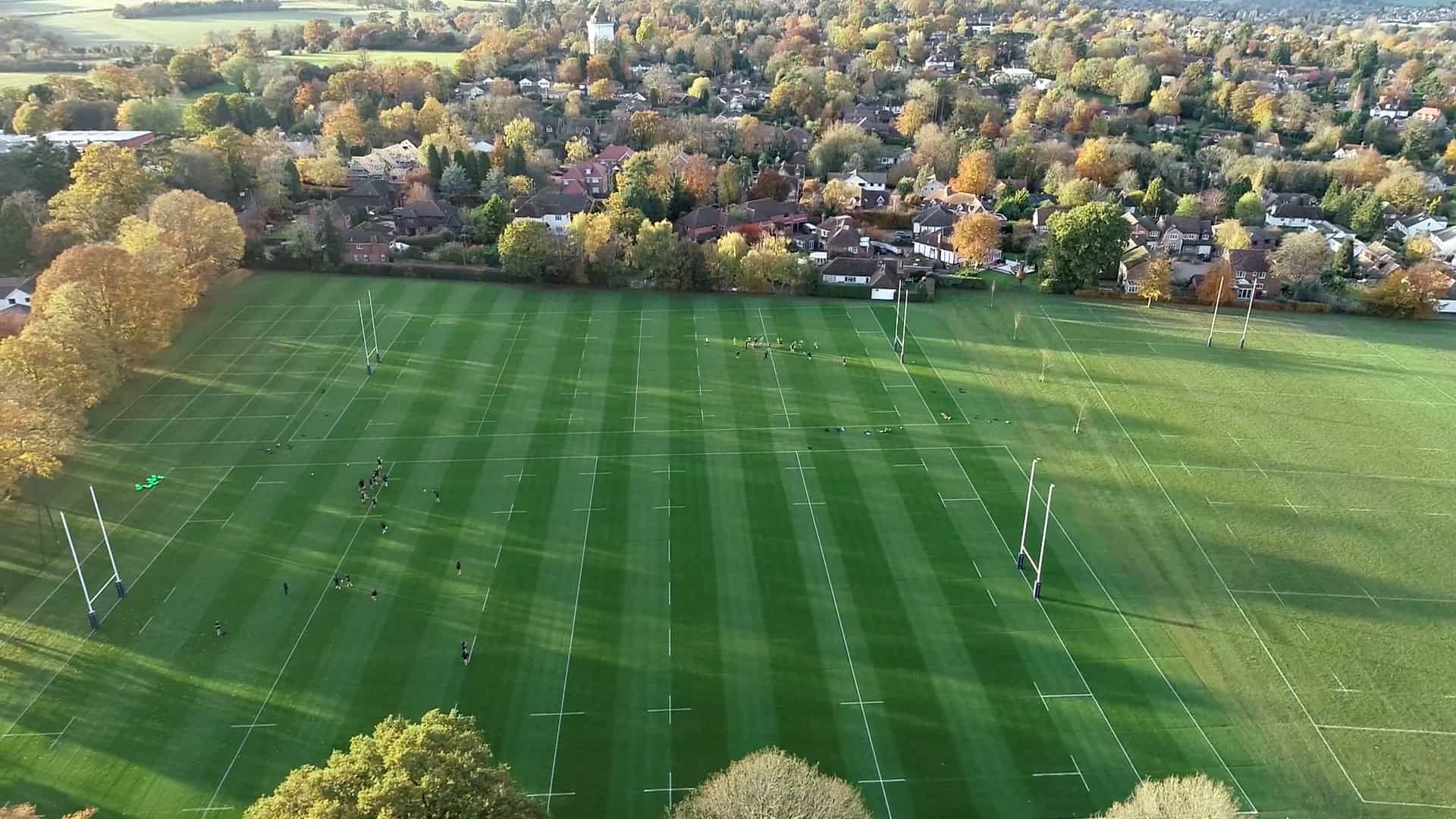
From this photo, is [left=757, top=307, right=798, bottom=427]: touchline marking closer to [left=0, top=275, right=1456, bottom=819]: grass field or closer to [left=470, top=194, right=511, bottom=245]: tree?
[left=0, top=275, right=1456, bottom=819]: grass field

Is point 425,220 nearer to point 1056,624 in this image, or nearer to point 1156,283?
point 1156,283

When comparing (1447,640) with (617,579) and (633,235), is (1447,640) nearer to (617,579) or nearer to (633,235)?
(617,579)

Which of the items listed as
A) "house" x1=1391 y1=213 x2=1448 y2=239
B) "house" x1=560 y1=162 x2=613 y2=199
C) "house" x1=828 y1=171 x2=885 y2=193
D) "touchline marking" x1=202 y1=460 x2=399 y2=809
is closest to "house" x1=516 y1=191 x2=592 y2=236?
"house" x1=560 y1=162 x2=613 y2=199

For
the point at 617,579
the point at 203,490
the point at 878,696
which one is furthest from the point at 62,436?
the point at 878,696

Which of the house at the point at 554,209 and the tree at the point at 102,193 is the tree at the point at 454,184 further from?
the tree at the point at 102,193

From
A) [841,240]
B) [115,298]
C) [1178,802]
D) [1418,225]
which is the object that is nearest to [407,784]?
[1178,802]
